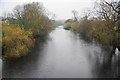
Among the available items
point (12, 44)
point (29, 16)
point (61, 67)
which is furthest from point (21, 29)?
point (61, 67)

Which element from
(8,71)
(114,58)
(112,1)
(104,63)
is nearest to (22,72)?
(8,71)

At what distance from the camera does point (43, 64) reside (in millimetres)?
9555

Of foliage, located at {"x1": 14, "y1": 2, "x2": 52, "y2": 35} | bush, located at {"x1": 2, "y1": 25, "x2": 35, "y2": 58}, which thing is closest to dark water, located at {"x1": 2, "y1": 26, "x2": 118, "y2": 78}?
bush, located at {"x1": 2, "y1": 25, "x2": 35, "y2": 58}

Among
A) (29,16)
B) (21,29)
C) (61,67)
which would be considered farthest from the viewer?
(29,16)

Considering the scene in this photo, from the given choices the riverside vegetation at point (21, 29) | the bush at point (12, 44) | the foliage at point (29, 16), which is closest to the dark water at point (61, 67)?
the bush at point (12, 44)

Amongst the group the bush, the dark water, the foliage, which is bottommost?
the dark water

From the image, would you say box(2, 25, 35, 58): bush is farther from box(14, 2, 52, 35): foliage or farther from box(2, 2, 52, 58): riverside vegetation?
box(14, 2, 52, 35): foliage

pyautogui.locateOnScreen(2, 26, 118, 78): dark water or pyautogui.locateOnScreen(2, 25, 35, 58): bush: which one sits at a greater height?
Answer: pyautogui.locateOnScreen(2, 25, 35, 58): bush

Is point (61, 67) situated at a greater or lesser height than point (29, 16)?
lesser

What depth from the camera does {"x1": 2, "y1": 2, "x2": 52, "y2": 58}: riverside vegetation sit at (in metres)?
10.7

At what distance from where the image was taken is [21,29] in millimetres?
14672

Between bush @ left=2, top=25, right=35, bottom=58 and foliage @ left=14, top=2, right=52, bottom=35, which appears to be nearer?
bush @ left=2, top=25, right=35, bottom=58

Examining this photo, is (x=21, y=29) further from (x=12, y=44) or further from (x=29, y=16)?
(x=12, y=44)

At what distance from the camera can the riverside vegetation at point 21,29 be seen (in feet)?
35.0
